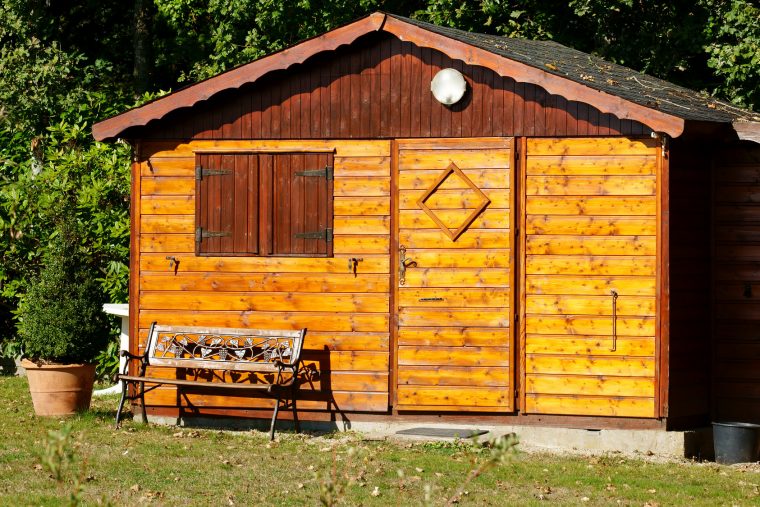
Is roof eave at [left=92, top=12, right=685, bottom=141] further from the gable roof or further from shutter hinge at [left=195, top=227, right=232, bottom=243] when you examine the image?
shutter hinge at [left=195, top=227, right=232, bottom=243]

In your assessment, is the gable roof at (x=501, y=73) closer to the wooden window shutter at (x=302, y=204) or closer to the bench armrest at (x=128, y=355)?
the wooden window shutter at (x=302, y=204)

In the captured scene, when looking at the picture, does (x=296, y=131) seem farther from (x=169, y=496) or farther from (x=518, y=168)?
(x=169, y=496)

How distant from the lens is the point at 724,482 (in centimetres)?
1055

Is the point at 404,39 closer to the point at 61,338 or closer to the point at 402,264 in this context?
the point at 402,264

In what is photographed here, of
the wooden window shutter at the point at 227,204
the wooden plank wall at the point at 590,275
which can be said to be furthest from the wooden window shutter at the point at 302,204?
the wooden plank wall at the point at 590,275

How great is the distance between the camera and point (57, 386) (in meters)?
13.3

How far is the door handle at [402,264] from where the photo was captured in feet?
41.3

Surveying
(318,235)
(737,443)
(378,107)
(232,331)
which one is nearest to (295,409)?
(232,331)

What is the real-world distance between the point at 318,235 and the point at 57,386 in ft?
10.2

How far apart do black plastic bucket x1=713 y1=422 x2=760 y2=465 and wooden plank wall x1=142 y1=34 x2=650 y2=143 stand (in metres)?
2.89

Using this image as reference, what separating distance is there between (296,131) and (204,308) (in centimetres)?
200

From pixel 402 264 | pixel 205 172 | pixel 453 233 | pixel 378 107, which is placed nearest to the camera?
pixel 453 233

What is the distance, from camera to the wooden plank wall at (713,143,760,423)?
12.8 metres

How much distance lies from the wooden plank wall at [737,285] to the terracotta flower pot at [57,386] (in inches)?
252
